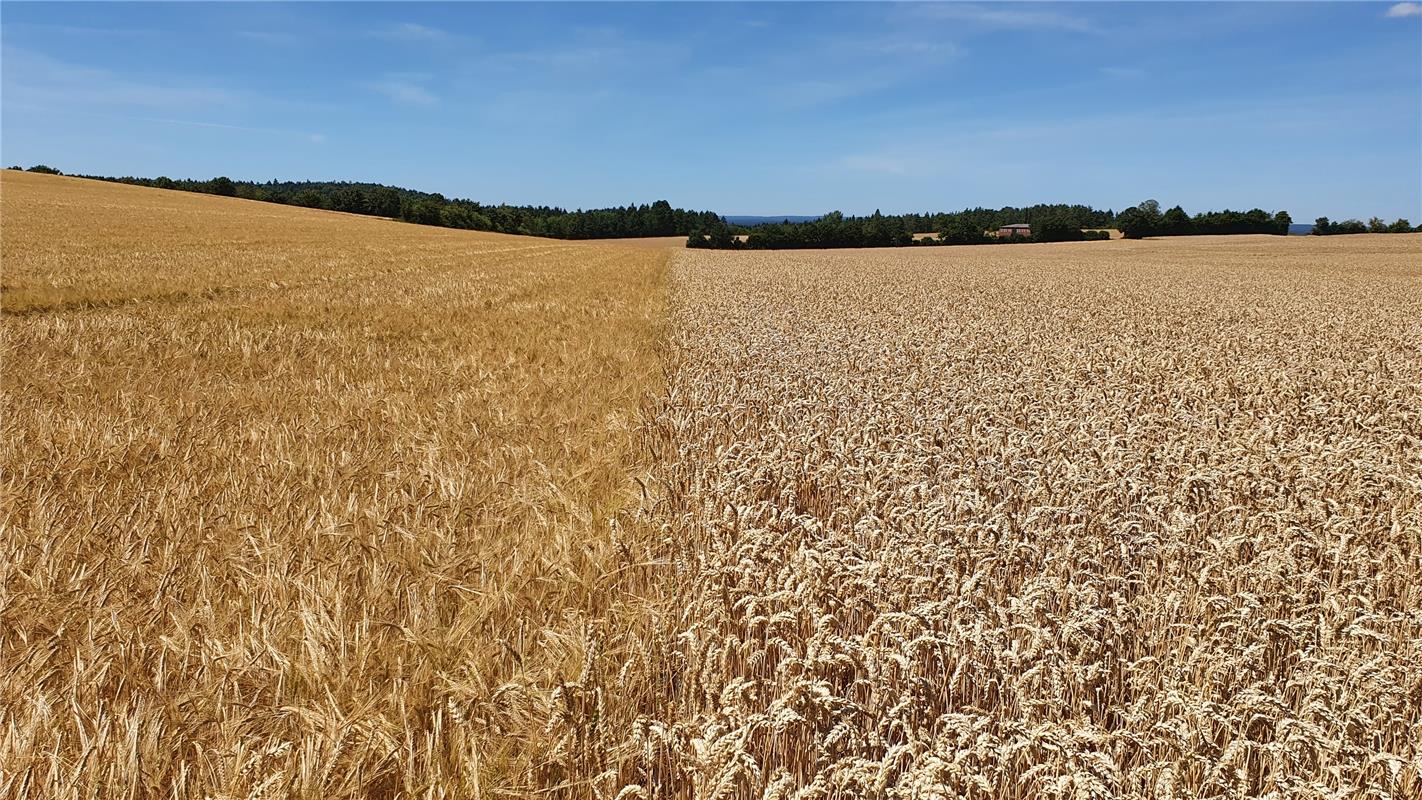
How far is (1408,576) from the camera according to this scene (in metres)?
2.82

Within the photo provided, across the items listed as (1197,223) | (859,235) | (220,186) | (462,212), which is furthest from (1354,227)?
(220,186)

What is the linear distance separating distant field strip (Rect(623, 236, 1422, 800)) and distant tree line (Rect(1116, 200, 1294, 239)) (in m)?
95.1

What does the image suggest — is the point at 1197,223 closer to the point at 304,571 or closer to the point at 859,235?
the point at 859,235

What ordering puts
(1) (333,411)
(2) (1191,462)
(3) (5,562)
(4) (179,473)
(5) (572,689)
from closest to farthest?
(5) (572,689) < (3) (5,562) < (4) (179,473) < (2) (1191,462) < (1) (333,411)

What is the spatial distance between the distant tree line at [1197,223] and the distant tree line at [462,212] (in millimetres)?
52293

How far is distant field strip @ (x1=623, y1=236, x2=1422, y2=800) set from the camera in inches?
68.7

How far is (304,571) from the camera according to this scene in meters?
2.27

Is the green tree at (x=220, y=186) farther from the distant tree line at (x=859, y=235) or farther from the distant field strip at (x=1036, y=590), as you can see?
the distant field strip at (x=1036, y=590)

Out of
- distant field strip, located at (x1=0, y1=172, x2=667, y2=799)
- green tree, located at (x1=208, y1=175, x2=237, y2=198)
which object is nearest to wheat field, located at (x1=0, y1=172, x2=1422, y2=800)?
distant field strip, located at (x1=0, y1=172, x2=667, y2=799)

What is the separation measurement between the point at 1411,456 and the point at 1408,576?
2407 mm

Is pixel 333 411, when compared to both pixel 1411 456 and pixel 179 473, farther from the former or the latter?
pixel 1411 456

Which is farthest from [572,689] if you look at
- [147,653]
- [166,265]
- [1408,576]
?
[166,265]

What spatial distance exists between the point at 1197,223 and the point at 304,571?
106945 mm

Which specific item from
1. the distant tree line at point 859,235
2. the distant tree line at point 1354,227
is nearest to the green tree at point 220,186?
the distant tree line at point 859,235
